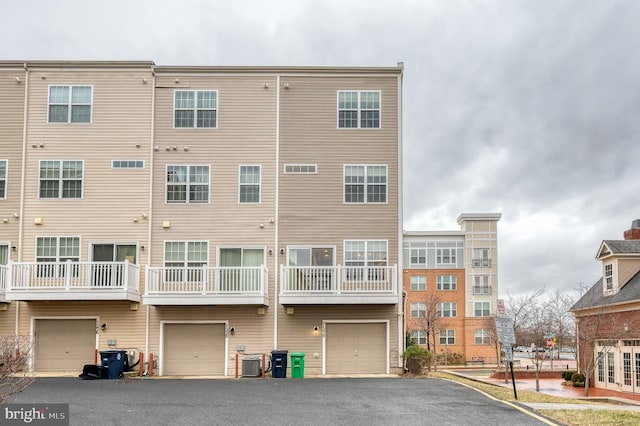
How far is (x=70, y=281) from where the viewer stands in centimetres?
2423

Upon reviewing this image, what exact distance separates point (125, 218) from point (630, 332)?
21.0 m

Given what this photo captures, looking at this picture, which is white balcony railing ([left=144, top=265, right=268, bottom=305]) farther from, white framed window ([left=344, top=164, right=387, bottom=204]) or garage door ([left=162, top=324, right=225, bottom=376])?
white framed window ([left=344, top=164, right=387, bottom=204])

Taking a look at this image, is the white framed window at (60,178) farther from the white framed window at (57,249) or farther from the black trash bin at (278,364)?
the black trash bin at (278,364)

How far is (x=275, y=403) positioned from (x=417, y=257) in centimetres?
5088

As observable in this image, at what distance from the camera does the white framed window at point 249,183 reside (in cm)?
2619

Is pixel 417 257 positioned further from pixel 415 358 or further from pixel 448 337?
pixel 415 358

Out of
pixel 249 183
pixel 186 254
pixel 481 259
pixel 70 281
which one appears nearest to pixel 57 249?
pixel 70 281

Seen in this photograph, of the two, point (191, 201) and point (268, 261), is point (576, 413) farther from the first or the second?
point (191, 201)

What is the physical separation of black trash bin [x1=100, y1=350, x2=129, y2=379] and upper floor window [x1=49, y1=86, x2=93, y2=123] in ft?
29.4

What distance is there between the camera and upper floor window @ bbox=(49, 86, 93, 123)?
87.0ft

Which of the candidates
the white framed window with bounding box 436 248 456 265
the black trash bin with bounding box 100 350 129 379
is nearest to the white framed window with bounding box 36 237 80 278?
the black trash bin with bounding box 100 350 129 379

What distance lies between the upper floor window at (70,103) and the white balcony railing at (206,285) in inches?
266

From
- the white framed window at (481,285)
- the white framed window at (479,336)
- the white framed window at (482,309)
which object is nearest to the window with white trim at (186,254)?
the white framed window at (479,336)

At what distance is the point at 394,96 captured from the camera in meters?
26.5
